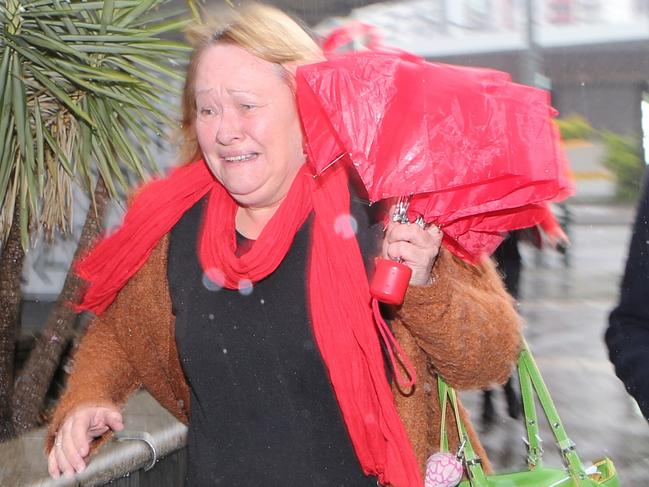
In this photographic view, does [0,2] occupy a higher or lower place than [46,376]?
higher

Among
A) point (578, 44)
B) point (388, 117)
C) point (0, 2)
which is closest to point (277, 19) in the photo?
point (388, 117)

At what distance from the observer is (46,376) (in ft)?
15.9

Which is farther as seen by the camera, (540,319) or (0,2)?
(540,319)

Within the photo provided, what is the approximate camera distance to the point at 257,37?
2072mm

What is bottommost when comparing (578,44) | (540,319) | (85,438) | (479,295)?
(540,319)

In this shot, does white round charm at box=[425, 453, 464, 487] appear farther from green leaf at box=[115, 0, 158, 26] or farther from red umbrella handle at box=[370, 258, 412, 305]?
green leaf at box=[115, 0, 158, 26]

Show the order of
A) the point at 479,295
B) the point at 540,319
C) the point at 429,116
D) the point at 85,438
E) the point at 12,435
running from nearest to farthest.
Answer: the point at 429,116 → the point at 479,295 → the point at 85,438 → the point at 12,435 → the point at 540,319

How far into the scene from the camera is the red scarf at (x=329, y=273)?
1990 mm

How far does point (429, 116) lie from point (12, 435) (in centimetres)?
359

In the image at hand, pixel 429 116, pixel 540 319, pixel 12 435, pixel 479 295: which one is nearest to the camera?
pixel 429 116

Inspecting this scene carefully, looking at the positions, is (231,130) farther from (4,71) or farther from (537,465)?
(4,71)

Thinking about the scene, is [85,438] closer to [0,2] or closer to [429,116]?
[429,116]

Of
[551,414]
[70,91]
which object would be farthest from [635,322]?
[70,91]

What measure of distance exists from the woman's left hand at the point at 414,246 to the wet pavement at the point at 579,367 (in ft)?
2.44
